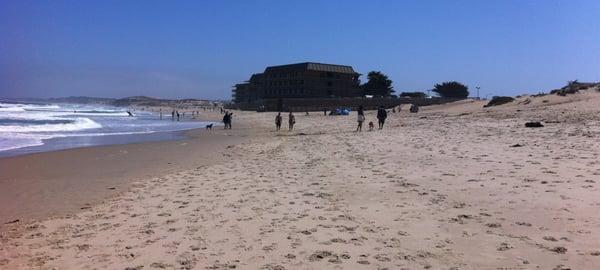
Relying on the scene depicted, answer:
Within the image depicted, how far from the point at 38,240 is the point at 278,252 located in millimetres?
3466

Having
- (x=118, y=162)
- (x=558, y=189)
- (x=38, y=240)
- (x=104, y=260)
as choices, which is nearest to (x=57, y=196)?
(x=38, y=240)

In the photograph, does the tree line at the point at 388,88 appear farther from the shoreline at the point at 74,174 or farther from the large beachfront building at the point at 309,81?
the shoreline at the point at 74,174

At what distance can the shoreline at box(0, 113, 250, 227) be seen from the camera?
9.55 m

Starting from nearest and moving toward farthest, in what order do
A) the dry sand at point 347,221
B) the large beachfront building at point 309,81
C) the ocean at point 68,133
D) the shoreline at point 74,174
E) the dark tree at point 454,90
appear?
the dry sand at point 347,221 → the shoreline at point 74,174 → the ocean at point 68,133 → the dark tree at point 454,90 → the large beachfront building at point 309,81

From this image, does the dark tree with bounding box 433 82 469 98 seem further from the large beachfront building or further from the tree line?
the large beachfront building

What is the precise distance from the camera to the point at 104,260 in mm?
5840

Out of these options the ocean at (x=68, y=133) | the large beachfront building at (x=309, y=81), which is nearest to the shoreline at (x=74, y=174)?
the ocean at (x=68, y=133)

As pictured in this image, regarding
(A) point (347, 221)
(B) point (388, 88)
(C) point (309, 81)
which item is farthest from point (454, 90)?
(A) point (347, 221)

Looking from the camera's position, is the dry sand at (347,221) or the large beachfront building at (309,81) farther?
the large beachfront building at (309,81)

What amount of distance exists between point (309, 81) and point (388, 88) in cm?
1648

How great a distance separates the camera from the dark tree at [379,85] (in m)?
102

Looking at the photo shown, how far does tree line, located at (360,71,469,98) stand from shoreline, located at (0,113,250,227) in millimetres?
78990

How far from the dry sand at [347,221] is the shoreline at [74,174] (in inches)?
30.2

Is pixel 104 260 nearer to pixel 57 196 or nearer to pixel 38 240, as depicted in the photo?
pixel 38 240
